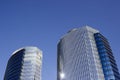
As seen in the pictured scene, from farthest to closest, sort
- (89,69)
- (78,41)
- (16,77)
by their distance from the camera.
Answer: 1. (16,77)
2. (78,41)
3. (89,69)

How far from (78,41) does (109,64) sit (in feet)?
112

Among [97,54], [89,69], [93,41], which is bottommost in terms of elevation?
[89,69]

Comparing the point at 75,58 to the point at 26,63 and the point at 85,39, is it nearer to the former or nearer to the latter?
the point at 85,39

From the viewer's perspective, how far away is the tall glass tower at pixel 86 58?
5640 inches

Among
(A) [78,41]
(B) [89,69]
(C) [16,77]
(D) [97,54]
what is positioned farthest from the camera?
(C) [16,77]

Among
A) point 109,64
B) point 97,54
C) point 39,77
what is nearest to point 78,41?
point 97,54

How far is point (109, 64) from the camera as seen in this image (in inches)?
5787

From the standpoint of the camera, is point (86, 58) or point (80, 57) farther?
point (80, 57)

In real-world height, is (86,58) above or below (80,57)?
below

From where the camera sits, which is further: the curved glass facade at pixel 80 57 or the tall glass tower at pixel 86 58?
the curved glass facade at pixel 80 57

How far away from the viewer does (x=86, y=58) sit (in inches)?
5945

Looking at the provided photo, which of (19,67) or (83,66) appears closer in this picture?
(83,66)

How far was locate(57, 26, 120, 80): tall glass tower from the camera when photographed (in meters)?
143

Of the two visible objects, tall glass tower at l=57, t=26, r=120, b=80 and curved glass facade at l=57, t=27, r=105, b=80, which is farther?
curved glass facade at l=57, t=27, r=105, b=80
